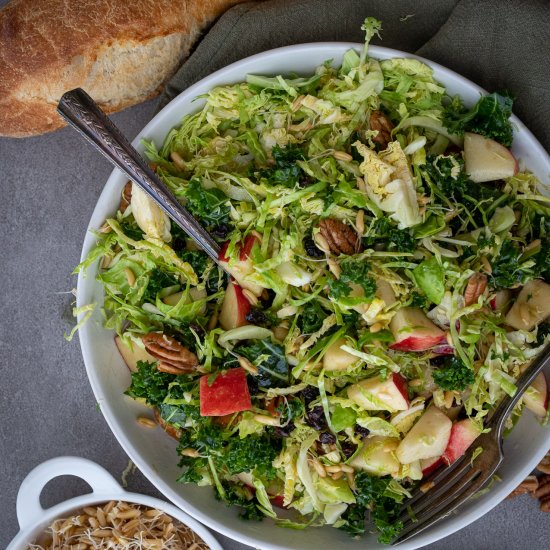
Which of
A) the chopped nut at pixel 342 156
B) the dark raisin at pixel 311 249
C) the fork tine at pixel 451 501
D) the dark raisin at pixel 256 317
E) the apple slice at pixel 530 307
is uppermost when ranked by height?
the chopped nut at pixel 342 156

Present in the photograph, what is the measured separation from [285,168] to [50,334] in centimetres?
165

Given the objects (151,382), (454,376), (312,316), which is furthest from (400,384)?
(151,382)

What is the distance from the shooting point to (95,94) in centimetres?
297

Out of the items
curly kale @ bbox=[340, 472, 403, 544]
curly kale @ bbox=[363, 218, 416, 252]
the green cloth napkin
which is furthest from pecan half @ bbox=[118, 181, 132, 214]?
curly kale @ bbox=[340, 472, 403, 544]

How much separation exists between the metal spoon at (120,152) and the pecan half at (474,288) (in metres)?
1.02

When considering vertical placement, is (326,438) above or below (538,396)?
above

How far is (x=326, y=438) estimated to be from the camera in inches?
110

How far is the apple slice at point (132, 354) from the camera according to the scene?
2945 millimetres

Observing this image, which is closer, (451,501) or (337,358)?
(337,358)

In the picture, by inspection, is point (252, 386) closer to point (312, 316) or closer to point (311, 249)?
point (312, 316)

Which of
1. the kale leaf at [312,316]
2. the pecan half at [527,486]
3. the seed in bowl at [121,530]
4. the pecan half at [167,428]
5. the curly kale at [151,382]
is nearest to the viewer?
the kale leaf at [312,316]

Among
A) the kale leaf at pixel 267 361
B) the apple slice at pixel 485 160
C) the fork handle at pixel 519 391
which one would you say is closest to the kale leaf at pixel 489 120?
the apple slice at pixel 485 160

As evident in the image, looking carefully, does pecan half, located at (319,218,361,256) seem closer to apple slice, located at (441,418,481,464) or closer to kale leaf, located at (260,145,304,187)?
kale leaf, located at (260,145,304,187)

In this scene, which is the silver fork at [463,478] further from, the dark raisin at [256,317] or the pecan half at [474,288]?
the dark raisin at [256,317]
